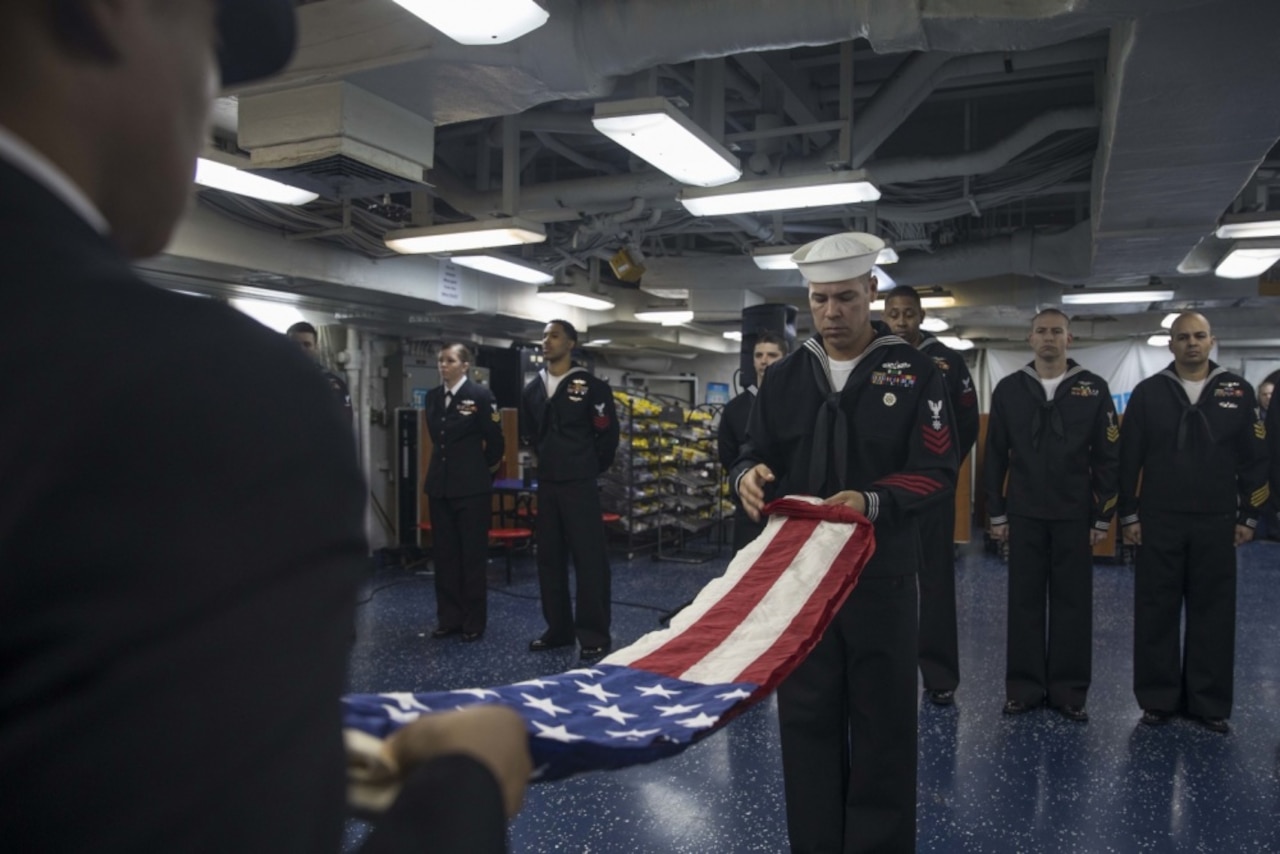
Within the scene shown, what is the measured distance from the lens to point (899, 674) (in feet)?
8.34

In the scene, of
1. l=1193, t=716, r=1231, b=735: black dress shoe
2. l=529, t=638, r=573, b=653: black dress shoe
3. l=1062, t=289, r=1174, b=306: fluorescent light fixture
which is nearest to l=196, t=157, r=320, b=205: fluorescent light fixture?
l=529, t=638, r=573, b=653: black dress shoe

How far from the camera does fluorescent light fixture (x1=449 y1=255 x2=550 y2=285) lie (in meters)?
7.32

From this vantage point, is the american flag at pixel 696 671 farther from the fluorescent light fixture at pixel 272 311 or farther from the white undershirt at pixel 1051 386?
the fluorescent light fixture at pixel 272 311

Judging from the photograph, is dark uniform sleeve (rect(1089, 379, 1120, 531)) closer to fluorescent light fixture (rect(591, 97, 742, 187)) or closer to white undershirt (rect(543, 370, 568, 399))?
fluorescent light fixture (rect(591, 97, 742, 187))

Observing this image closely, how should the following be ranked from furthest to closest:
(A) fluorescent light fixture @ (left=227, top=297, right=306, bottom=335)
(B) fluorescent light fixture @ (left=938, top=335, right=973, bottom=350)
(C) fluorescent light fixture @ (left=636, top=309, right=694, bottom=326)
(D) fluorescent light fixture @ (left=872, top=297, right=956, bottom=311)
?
(B) fluorescent light fixture @ (left=938, top=335, right=973, bottom=350) → (C) fluorescent light fixture @ (left=636, top=309, right=694, bottom=326) → (D) fluorescent light fixture @ (left=872, top=297, right=956, bottom=311) → (A) fluorescent light fixture @ (left=227, top=297, right=306, bottom=335)

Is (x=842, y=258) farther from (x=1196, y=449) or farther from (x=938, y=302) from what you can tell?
(x=938, y=302)

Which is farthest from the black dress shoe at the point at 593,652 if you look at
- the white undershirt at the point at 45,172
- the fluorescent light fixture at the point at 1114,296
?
the fluorescent light fixture at the point at 1114,296

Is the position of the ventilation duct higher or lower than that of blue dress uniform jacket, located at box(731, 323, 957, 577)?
higher

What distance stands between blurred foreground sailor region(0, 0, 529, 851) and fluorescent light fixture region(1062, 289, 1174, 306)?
32.3 ft

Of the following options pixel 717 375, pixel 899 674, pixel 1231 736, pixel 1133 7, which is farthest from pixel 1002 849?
pixel 717 375

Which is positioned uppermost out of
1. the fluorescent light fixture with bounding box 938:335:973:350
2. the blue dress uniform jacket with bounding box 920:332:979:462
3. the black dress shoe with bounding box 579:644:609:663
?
the fluorescent light fixture with bounding box 938:335:973:350

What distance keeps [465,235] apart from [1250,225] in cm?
525

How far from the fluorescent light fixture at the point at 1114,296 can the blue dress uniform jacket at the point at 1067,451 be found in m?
5.23

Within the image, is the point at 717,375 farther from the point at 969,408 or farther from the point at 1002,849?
the point at 1002,849
